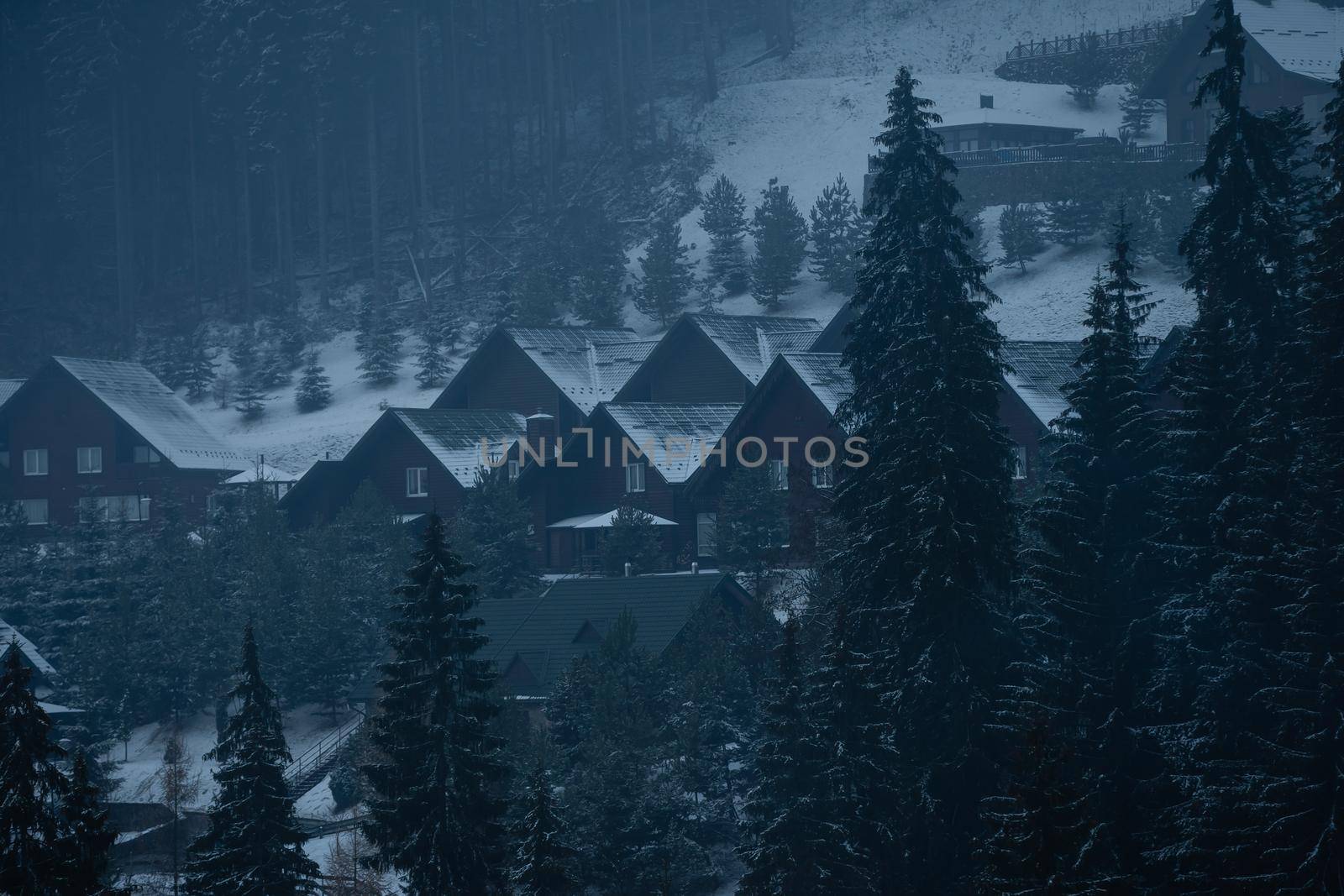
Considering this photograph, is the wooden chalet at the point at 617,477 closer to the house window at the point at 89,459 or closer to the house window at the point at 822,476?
the house window at the point at 822,476

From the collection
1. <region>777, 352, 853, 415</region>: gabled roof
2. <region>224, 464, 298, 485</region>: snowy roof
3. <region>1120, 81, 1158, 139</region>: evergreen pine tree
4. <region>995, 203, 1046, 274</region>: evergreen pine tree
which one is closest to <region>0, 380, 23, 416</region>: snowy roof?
<region>224, 464, 298, 485</region>: snowy roof

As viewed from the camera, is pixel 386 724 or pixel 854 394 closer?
pixel 386 724

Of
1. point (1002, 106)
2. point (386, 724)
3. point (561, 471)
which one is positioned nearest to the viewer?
point (386, 724)

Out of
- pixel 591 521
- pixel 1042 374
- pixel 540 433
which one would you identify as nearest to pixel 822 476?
pixel 591 521

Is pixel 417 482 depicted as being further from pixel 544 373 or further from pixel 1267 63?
pixel 1267 63

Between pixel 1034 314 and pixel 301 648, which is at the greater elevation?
pixel 1034 314

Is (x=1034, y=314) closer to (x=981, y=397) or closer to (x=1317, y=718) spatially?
(x=981, y=397)

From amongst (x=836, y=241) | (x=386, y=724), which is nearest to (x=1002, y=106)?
(x=836, y=241)

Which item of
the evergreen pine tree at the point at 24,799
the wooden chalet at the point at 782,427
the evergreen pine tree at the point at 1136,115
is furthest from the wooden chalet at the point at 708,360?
the evergreen pine tree at the point at 24,799
